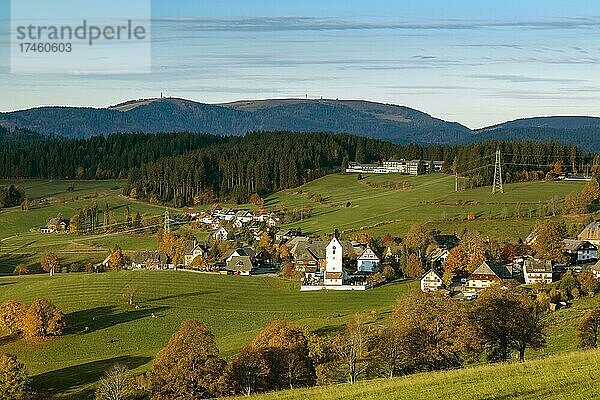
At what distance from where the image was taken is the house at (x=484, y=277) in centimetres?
6022

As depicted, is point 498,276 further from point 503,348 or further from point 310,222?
point 310,222

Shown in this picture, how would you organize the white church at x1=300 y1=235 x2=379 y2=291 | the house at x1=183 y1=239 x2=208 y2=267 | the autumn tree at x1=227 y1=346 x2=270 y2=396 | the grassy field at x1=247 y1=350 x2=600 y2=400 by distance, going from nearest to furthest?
the grassy field at x1=247 y1=350 x2=600 y2=400, the autumn tree at x1=227 y1=346 x2=270 y2=396, the white church at x1=300 y1=235 x2=379 y2=291, the house at x1=183 y1=239 x2=208 y2=267

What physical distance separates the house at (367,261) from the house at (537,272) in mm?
14534

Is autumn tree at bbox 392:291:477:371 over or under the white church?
over

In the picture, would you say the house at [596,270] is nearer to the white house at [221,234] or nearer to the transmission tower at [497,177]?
the transmission tower at [497,177]

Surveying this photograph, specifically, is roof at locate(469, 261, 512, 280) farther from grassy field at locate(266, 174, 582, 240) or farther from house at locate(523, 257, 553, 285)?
grassy field at locate(266, 174, 582, 240)

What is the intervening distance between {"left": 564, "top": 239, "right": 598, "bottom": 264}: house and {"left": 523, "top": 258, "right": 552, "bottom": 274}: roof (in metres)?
7.17

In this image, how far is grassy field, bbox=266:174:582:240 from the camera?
8450 centimetres

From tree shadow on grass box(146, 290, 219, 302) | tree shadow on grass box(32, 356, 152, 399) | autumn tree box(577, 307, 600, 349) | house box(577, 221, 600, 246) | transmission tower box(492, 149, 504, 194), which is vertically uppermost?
transmission tower box(492, 149, 504, 194)

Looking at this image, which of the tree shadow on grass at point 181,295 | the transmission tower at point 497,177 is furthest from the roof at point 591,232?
the tree shadow on grass at point 181,295

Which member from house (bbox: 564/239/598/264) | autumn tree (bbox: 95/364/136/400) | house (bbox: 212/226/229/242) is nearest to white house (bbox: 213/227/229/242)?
house (bbox: 212/226/229/242)

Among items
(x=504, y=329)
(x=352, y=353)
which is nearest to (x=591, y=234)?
(x=504, y=329)

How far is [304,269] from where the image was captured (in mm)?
72375

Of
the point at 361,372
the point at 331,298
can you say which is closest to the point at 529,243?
the point at 331,298
